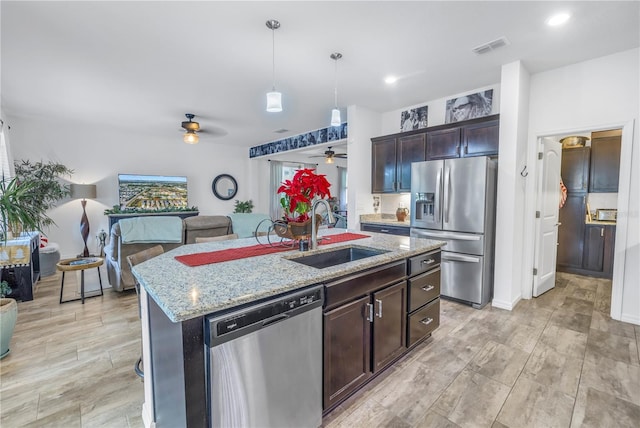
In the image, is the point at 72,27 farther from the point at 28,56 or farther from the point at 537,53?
the point at 537,53

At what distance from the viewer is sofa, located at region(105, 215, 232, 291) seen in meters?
3.47

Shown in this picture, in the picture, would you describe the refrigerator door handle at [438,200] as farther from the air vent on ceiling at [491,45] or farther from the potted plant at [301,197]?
the potted plant at [301,197]

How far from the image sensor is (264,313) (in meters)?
1.22

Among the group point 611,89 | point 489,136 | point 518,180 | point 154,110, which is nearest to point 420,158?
point 489,136

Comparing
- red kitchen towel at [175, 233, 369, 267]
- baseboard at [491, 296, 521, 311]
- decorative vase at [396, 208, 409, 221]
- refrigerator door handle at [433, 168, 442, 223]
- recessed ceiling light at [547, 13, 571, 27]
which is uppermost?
recessed ceiling light at [547, 13, 571, 27]

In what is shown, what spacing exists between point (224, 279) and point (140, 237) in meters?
2.72

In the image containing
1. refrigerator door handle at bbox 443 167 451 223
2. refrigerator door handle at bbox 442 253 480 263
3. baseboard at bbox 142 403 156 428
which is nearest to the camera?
baseboard at bbox 142 403 156 428

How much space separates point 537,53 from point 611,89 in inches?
33.6

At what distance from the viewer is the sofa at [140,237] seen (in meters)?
3.47

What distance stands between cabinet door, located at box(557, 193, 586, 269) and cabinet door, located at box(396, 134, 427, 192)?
8.43 feet

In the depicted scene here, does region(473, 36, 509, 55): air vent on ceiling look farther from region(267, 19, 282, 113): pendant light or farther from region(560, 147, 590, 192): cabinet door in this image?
region(560, 147, 590, 192): cabinet door

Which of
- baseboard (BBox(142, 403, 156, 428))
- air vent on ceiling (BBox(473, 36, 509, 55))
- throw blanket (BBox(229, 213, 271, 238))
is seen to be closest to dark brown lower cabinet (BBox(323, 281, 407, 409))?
baseboard (BBox(142, 403, 156, 428))

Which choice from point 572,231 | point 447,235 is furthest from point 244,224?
point 572,231

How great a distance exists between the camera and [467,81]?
3553mm
